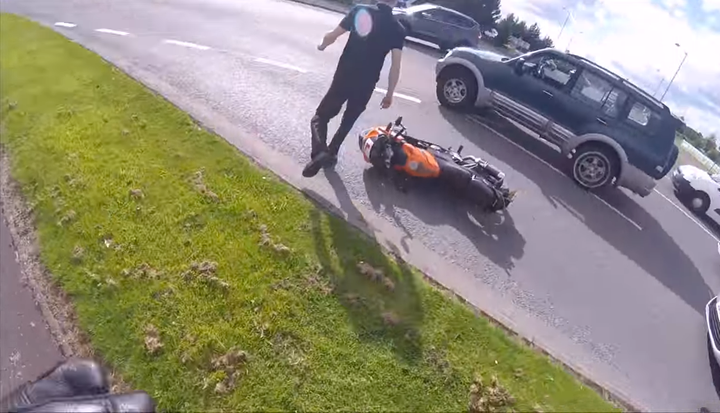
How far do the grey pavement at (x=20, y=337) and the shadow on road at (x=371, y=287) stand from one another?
122 inches

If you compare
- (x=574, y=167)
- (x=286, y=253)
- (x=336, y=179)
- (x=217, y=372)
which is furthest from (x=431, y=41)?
(x=217, y=372)

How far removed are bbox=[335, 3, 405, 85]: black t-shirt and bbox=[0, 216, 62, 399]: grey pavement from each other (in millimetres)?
4752

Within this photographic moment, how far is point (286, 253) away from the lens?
6.76 meters

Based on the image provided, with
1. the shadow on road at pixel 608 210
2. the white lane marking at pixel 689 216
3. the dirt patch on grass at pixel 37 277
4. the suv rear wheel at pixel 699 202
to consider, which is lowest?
the dirt patch on grass at pixel 37 277

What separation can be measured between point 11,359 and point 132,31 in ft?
32.4

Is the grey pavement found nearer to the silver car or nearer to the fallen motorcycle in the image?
the fallen motorcycle

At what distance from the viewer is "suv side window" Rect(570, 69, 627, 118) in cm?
1030

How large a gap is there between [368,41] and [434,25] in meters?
11.8

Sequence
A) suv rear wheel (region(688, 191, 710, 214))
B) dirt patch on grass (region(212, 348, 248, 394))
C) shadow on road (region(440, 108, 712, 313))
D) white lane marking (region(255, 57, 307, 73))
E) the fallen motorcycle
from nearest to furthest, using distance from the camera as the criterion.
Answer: dirt patch on grass (region(212, 348, 248, 394)), the fallen motorcycle, shadow on road (region(440, 108, 712, 313)), suv rear wheel (region(688, 191, 710, 214)), white lane marking (region(255, 57, 307, 73))

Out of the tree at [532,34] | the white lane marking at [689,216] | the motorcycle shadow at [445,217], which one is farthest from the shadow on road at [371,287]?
the tree at [532,34]

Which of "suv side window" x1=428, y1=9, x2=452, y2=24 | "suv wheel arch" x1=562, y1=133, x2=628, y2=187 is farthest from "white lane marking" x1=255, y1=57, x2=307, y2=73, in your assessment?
"suv side window" x1=428, y1=9, x2=452, y2=24

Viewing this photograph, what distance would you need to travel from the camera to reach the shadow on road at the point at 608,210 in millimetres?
8992

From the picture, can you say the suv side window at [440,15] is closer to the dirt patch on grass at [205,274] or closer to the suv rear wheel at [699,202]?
the suv rear wheel at [699,202]

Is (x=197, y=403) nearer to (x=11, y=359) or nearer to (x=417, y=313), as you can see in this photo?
(x=11, y=359)
